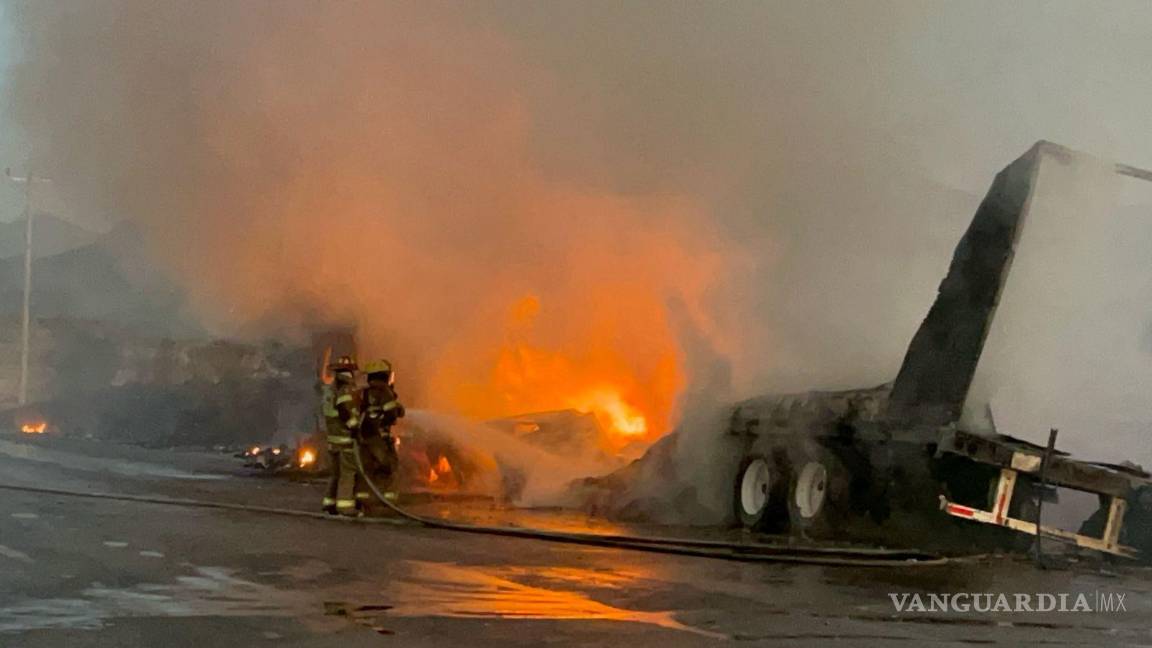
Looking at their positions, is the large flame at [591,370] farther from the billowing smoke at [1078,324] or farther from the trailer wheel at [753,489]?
the billowing smoke at [1078,324]

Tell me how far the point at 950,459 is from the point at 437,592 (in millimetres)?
3875

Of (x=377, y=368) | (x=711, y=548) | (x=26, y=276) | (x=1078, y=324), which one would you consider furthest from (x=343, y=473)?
(x=26, y=276)

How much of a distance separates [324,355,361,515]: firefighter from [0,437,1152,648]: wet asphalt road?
49 cm

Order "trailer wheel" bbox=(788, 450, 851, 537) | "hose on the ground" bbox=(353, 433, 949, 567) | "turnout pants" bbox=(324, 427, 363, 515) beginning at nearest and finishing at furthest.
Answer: "hose on the ground" bbox=(353, 433, 949, 567) < "trailer wheel" bbox=(788, 450, 851, 537) < "turnout pants" bbox=(324, 427, 363, 515)

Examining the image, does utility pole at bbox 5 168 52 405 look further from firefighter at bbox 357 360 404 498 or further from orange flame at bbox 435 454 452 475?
firefighter at bbox 357 360 404 498

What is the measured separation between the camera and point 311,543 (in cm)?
753

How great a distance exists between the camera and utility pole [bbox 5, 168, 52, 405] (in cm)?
1331

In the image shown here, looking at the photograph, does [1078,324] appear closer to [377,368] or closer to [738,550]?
[738,550]

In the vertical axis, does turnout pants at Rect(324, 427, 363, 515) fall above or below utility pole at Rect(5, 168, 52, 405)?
below

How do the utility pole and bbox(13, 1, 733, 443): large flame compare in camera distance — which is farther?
Answer: the utility pole

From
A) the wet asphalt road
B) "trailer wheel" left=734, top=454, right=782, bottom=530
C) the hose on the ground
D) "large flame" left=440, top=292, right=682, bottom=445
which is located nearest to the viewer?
the wet asphalt road

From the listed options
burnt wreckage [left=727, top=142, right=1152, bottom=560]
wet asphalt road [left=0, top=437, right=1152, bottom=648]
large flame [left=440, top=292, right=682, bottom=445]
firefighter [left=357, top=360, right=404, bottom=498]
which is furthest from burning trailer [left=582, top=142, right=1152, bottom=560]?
firefighter [left=357, top=360, right=404, bottom=498]

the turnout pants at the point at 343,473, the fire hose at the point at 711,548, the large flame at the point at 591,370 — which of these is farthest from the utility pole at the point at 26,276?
the fire hose at the point at 711,548

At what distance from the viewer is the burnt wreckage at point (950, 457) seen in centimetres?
764
